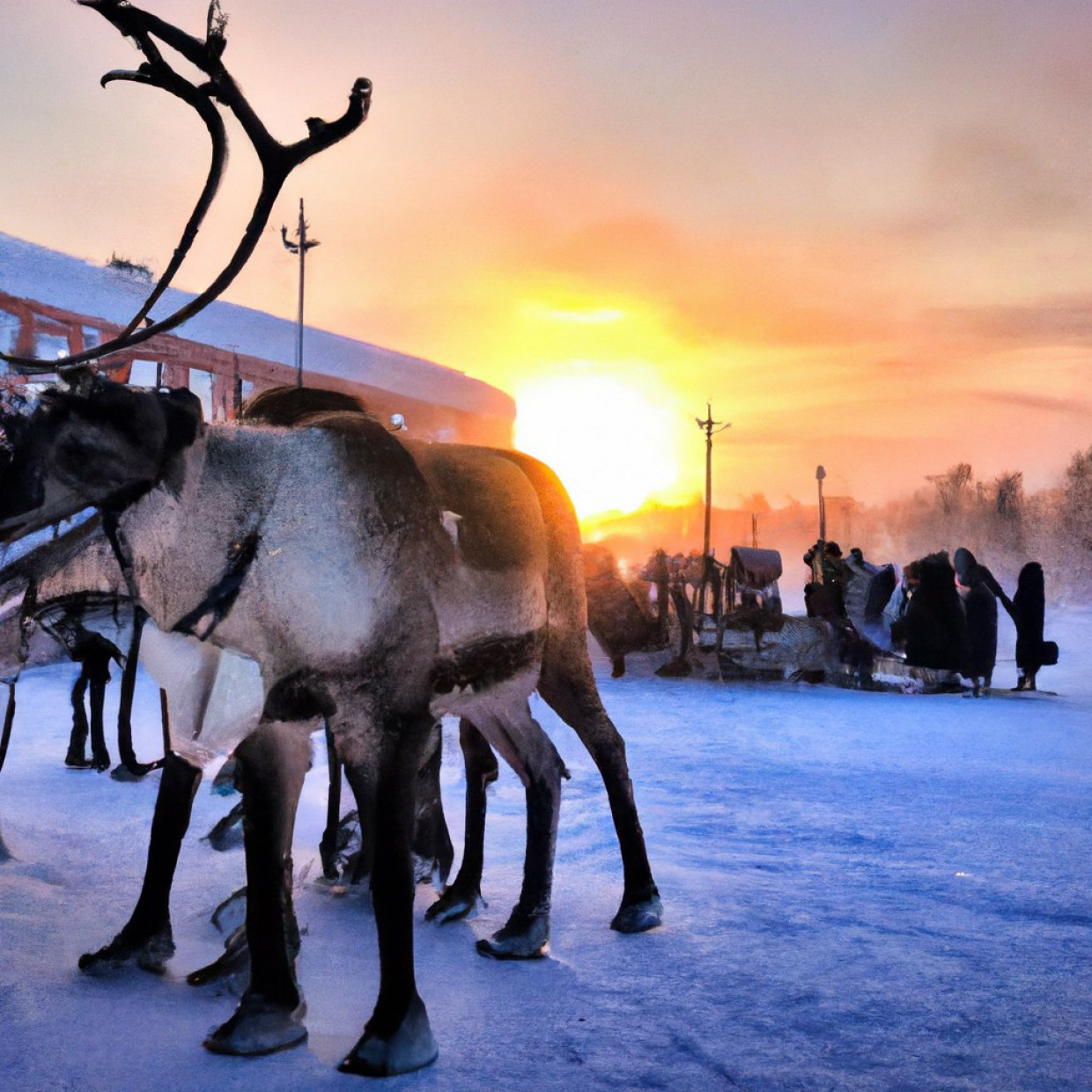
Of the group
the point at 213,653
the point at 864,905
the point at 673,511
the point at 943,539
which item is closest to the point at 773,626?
the point at 864,905

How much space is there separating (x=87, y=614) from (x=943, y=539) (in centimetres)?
5507

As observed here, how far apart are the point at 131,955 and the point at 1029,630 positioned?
13.3 meters

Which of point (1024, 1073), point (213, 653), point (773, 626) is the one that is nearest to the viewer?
point (1024, 1073)

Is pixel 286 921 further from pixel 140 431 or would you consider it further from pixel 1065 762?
pixel 1065 762

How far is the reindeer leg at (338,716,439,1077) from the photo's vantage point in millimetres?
2717

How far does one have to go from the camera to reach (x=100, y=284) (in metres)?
13.4

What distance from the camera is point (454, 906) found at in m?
4.05

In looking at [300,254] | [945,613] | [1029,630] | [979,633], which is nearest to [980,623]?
[979,633]

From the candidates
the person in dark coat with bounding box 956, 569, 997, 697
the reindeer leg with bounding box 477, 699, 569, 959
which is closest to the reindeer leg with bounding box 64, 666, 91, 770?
the reindeer leg with bounding box 477, 699, 569, 959

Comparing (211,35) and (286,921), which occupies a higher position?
(211,35)

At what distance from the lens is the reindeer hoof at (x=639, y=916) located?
12.9 ft

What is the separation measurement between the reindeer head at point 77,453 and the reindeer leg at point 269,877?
2.47ft

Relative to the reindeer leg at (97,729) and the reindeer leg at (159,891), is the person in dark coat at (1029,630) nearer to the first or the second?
the reindeer leg at (97,729)

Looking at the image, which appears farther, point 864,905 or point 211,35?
point 864,905
